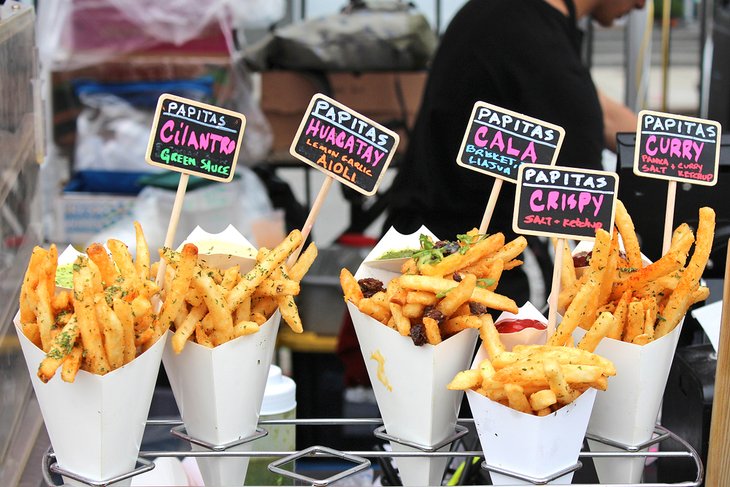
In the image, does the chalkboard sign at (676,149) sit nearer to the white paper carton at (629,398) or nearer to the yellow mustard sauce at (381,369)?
the white paper carton at (629,398)

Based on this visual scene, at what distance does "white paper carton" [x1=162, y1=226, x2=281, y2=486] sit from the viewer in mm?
1461

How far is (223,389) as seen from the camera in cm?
147

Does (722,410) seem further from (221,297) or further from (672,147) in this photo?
(221,297)

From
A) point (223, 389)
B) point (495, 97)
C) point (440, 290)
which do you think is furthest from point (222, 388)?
point (495, 97)

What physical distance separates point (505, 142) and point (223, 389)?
2.09 feet

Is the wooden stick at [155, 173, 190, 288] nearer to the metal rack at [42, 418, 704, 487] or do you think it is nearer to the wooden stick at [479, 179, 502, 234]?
the metal rack at [42, 418, 704, 487]

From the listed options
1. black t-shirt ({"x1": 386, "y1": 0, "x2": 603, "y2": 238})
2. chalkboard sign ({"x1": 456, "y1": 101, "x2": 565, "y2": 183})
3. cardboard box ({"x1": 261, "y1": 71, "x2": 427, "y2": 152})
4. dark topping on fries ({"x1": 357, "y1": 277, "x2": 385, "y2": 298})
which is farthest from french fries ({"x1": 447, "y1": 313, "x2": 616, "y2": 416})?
cardboard box ({"x1": 261, "y1": 71, "x2": 427, "y2": 152})

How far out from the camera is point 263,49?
4.36m

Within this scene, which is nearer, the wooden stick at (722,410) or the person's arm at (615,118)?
the wooden stick at (722,410)

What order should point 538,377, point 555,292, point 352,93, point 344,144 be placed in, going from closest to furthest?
point 538,377 < point 555,292 < point 344,144 < point 352,93

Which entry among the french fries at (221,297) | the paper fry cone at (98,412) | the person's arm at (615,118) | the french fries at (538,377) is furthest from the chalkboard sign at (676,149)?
the person's arm at (615,118)

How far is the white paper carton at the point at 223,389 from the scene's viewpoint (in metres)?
1.46

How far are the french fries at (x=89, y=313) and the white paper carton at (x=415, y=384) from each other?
1.15 ft

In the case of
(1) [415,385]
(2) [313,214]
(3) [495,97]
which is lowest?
(1) [415,385]
